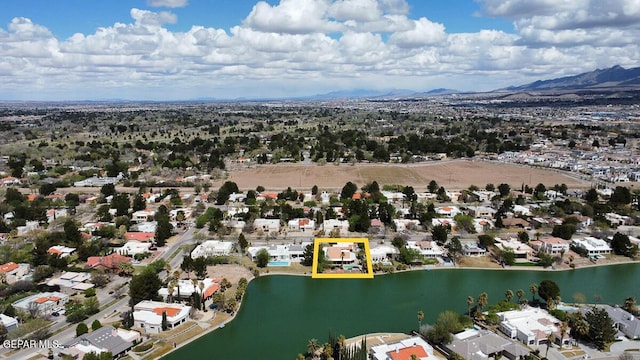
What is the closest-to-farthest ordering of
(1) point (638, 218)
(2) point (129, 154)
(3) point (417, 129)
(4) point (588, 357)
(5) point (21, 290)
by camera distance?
1. (4) point (588, 357)
2. (5) point (21, 290)
3. (1) point (638, 218)
4. (2) point (129, 154)
5. (3) point (417, 129)

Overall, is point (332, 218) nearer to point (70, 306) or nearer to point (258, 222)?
point (258, 222)

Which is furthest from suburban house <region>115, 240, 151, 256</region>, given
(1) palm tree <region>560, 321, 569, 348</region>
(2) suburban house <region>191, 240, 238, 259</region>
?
(1) palm tree <region>560, 321, 569, 348</region>

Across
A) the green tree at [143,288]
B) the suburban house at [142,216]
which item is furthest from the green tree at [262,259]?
the suburban house at [142,216]

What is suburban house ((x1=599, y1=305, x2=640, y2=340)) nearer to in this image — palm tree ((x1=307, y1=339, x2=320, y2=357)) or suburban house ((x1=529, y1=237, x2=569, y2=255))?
suburban house ((x1=529, y1=237, x2=569, y2=255))

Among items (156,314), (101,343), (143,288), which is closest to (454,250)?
(156,314)

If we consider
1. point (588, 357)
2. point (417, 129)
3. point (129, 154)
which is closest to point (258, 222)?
point (588, 357)

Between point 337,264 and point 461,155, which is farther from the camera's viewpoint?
point 461,155
